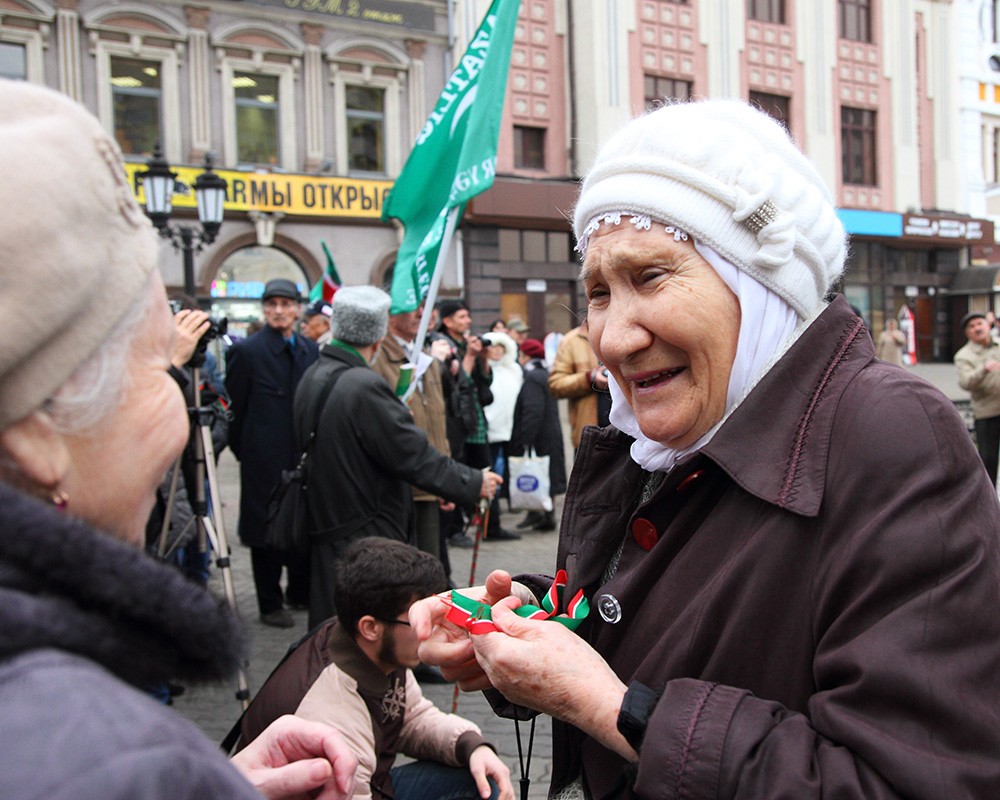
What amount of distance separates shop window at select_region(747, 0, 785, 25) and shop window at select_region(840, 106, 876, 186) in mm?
3307

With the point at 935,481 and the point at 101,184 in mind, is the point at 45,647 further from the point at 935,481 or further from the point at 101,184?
Result: the point at 935,481

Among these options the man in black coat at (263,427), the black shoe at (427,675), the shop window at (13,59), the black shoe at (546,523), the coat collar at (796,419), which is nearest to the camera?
the coat collar at (796,419)

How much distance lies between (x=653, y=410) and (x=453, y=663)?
64cm

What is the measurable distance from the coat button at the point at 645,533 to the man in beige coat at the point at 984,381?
8177 mm

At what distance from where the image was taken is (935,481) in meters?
1.20

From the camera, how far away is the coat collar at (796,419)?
131 cm

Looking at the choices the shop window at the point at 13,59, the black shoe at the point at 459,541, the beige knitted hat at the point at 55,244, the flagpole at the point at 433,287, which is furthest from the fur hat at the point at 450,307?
the shop window at the point at 13,59

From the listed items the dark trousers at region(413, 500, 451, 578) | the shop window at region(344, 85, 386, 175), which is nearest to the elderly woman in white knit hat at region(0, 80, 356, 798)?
the dark trousers at region(413, 500, 451, 578)

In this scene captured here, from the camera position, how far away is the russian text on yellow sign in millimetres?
18891

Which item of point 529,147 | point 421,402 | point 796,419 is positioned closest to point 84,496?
point 796,419

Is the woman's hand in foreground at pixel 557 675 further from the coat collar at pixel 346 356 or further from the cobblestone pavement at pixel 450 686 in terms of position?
the coat collar at pixel 346 356

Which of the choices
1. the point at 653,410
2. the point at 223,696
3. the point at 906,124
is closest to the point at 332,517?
the point at 223,696

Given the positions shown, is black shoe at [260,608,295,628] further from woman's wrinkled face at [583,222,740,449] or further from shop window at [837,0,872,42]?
shop window at [837,0,872,42]

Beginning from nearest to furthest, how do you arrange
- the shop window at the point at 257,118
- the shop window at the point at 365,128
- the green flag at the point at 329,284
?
the green flag at the point at 329,284, the shop window at the point at 257,118, the shop window at the point at 365,128
